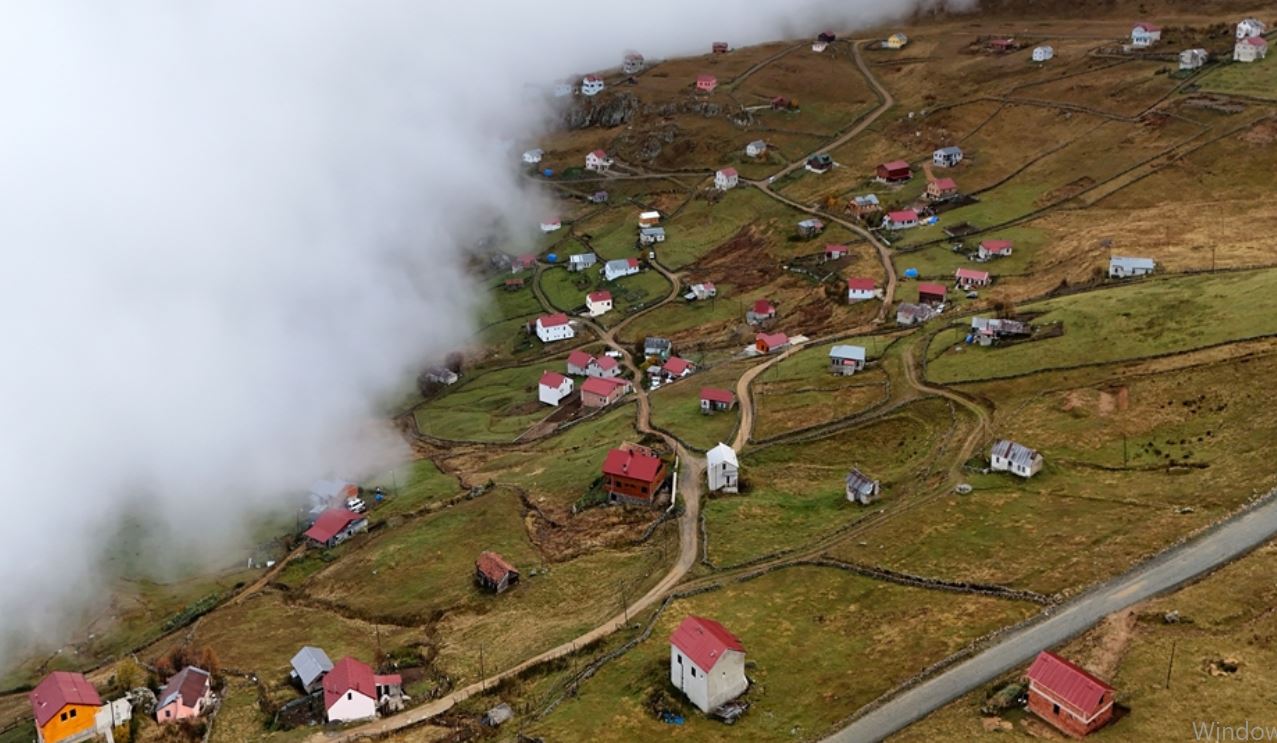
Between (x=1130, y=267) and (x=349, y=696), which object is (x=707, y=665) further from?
(x=1130, y=267)

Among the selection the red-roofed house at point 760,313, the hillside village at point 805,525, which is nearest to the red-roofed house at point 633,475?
the hillside village at point 805,525

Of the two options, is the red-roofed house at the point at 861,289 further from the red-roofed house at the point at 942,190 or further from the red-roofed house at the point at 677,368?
the red-roofed house at the point at 942,190

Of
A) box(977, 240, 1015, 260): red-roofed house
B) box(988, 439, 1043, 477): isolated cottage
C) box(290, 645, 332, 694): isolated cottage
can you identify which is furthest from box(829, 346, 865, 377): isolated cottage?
box(290, 645, 332, 694): isolated cottage

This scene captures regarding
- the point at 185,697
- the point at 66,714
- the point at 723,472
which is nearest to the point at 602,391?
the point at 723,472

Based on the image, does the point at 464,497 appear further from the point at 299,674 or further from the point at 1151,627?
the point at 1151,627

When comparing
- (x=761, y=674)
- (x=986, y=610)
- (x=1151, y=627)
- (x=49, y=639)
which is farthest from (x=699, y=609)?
(x=49, y=639)

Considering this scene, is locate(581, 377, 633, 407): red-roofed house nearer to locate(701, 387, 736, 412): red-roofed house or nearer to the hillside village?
the hillside village

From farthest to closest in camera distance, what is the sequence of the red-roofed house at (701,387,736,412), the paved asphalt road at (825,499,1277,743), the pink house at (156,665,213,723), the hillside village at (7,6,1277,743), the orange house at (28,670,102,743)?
1. the red-roofed house at (701,387,736,412)
2. the pink house at (156,665,213,723)
3. the orange house at (28,670,102,743)
4. the hillside village at (7,6,1277,743)
5. the paved asphalt road at (825,499,1277,743)
